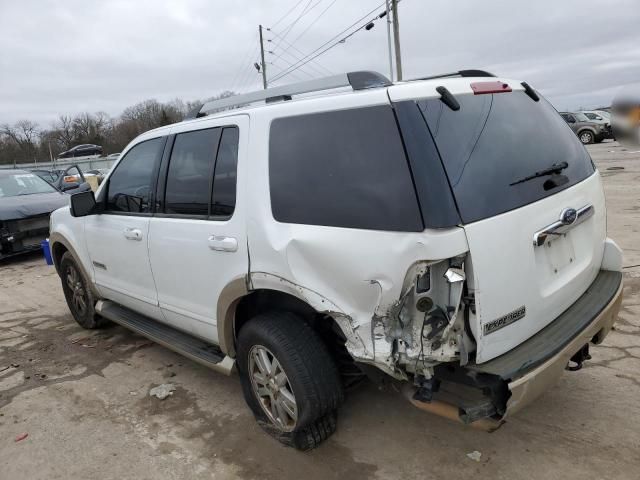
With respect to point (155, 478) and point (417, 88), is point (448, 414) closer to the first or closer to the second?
point (417, 88)

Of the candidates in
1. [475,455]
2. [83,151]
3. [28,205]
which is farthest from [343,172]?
[83,151]

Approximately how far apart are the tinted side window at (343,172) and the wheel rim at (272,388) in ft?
2.70

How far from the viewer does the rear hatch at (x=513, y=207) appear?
2.16 meters

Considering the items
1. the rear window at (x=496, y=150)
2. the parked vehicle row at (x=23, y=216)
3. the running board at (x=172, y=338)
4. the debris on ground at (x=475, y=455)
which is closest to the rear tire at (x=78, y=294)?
the running board at (x=172, y=338)

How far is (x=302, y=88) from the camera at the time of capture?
3.02 m

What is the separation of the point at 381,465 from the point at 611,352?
6.69 ft

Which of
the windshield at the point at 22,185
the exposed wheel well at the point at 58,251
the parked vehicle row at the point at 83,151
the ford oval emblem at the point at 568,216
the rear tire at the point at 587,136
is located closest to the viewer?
the ford oval emblem at the point at 568,216

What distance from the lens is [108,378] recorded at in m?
4.09

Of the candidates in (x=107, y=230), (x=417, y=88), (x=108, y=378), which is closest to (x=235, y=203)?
(x=417, y=88)

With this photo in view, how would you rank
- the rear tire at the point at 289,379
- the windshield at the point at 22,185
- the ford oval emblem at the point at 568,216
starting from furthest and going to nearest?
1. the windshield at the point at 22,185
2. the rear tire at the point at 289,379
3. the ford oval emblem at the point at 568,216

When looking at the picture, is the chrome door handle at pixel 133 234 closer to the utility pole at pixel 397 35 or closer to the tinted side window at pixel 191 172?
the tinted side window at pixel 191 172

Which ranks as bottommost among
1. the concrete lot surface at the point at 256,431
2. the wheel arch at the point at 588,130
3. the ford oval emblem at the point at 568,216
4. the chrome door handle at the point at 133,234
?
the concrete lot surface at the point at 256,431

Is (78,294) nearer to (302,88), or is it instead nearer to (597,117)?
(302,88)

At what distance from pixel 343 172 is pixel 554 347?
1282 millimetres
